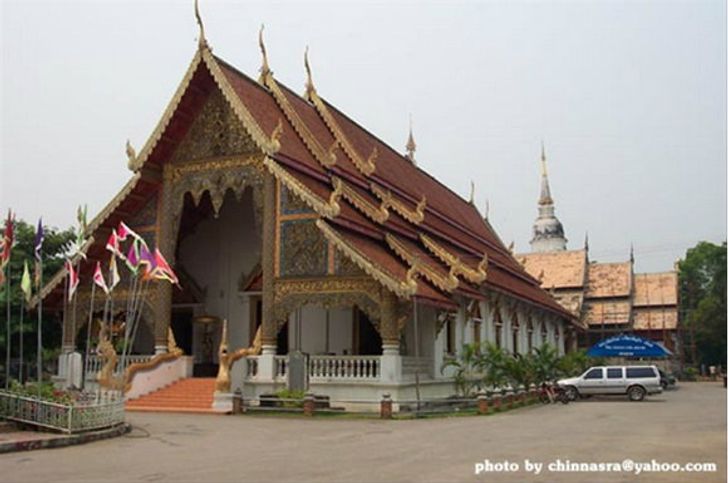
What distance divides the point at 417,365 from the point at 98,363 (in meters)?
8.41

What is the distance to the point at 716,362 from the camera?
53094mm

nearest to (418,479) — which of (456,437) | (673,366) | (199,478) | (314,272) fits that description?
(199,478)

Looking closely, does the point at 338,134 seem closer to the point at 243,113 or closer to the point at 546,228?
the point at 243,113

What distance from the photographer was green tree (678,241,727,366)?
49719mm

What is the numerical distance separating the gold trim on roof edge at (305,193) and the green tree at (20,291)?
8.92m

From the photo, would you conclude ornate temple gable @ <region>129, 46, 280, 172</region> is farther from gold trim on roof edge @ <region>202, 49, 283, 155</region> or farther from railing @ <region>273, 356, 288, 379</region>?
railing @ <region>273, 356, 288, 379</region>

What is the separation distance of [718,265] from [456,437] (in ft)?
167

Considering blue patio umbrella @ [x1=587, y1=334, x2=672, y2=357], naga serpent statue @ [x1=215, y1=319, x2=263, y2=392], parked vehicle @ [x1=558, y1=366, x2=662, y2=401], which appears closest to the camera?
naga serpent statue @ [x1=215, y1=319, x2=263, y2=392]

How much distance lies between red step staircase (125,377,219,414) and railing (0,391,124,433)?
494 centimetres

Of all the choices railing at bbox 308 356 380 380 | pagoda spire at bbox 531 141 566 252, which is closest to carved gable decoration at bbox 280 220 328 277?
railing at bbox 308 356 380 380

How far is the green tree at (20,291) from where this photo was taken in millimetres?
23922

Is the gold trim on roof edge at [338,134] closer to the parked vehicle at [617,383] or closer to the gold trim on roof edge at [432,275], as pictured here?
the gold trim on roof edge at [432,275]

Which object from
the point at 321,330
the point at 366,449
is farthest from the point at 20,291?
the point at 366,449

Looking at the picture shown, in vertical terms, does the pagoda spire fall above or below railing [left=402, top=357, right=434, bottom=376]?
above
